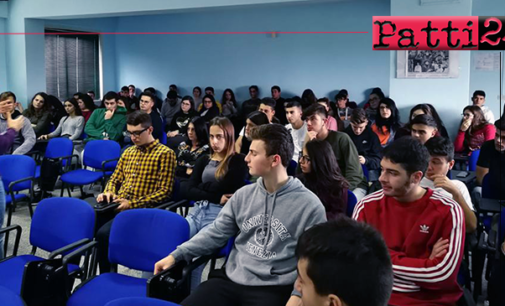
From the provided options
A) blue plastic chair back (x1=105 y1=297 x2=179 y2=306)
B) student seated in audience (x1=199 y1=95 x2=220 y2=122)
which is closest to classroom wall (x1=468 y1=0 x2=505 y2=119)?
student seated in audience (x1=199 y1=95 x2=220 y2=122)

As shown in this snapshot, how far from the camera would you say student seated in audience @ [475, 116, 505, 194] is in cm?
358

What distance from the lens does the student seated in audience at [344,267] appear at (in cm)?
112

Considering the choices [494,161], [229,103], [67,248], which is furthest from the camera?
[229,103]


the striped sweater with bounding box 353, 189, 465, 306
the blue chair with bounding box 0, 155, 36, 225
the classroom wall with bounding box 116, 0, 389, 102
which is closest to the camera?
the striped sweater with bounding box 353, 189, 465, 306

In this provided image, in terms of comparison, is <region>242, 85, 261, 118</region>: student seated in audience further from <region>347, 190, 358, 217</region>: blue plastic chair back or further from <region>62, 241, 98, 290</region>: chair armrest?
<region>62, 241, 98, 290</region>: chair armrest

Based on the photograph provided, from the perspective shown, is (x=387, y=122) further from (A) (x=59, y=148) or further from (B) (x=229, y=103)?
(B) (x=229, y=103)

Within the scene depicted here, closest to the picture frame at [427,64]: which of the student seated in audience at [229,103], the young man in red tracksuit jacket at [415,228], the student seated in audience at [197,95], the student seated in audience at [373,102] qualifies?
the student seated in audience at [373,102]

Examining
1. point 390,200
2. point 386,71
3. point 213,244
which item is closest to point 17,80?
point 386,71

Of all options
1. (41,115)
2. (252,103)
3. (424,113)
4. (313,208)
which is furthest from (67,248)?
(252,103)

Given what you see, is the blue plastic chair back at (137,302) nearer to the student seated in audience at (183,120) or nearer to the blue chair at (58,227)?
the blue chair at (58,227)

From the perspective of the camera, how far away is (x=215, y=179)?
3.54 metres

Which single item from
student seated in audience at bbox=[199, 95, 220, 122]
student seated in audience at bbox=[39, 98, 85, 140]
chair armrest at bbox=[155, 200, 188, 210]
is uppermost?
student seated in audience at bbox=[199, 95, 220, 122]

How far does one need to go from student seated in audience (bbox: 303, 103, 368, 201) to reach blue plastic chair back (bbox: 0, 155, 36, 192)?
257cm

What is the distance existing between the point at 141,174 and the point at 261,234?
1589 mm
